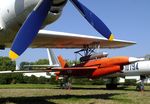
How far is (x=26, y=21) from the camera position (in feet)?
39.4

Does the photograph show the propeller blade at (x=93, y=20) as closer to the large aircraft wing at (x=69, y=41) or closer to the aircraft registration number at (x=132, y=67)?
the large aircraft wing at (x=69, y=41)

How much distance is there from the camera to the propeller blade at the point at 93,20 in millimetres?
12984

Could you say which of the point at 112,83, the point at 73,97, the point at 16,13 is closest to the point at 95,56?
the point at 112,83

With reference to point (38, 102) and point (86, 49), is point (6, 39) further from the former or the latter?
point (86, 49)

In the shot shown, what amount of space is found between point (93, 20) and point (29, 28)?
286 centimetres

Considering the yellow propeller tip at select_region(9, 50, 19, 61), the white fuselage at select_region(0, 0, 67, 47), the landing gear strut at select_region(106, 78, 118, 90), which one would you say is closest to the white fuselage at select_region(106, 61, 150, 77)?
the landing gear strut at select_region(106, 78, 118, 90)

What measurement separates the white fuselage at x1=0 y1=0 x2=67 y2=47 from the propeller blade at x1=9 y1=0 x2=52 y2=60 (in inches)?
7.4

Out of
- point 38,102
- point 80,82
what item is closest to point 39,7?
point 38,102

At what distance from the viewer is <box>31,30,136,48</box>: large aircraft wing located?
57.5ft

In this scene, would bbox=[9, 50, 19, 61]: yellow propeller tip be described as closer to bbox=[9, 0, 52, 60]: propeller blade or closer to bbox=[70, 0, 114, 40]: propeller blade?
bbox=[9, 0, 52, 60]: propeller blade

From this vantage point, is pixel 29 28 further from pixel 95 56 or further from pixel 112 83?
pixel 112 83

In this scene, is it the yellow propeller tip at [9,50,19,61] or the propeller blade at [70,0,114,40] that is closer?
the yellow propeller tip at [9,50,19,61]

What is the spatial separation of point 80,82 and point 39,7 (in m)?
43.6

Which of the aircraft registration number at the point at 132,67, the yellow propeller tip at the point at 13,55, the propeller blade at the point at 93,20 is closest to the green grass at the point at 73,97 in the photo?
the propeller blade at the point at 93,20
